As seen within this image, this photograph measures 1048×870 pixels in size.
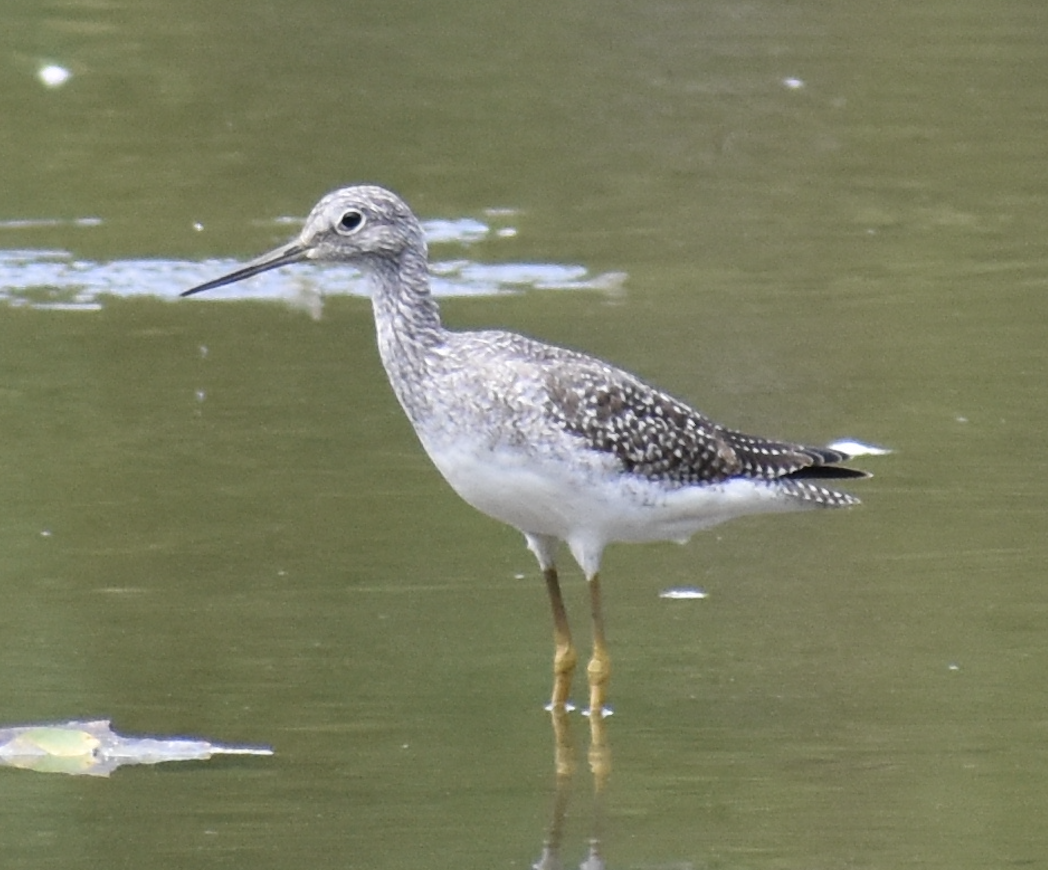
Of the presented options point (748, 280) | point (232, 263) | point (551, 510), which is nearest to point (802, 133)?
point (748, 280)

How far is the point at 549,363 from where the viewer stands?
7297 mm

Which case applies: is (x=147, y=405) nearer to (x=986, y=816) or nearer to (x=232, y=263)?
(x=232, y=263)

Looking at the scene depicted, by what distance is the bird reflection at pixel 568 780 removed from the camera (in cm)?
602

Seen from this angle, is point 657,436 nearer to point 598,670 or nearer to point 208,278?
point 598,670

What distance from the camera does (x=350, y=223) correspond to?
7.34 meters

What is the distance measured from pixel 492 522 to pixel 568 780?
215cm

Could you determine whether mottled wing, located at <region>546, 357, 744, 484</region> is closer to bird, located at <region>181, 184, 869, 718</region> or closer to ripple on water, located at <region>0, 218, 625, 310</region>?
bird, located at <region>181, 184, 869, 718</region>

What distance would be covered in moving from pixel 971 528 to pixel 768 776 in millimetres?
2081

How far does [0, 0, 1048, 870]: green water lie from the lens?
6.37 metres

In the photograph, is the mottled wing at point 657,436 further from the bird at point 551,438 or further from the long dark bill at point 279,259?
the long dark bill at point 279,259

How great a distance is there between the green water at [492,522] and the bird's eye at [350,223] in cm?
130

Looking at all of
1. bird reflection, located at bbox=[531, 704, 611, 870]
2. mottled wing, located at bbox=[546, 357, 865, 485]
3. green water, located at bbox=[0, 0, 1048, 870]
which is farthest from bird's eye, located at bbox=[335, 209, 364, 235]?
bird reflection, located at bbox=[531, 704, 611, 870]

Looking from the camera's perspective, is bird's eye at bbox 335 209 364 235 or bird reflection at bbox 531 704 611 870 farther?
bird's eye at bbox 335 209 364 235

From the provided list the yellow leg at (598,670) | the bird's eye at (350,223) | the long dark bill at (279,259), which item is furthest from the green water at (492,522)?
the bird's eye at (350,223)
